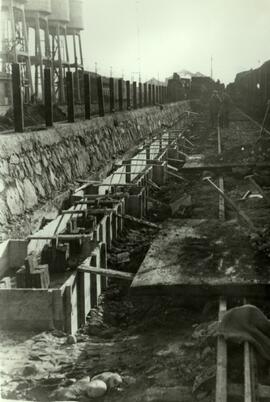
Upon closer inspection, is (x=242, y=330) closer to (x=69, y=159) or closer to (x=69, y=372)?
(x=69, y=372)

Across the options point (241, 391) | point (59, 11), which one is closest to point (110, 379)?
point (241, 391)

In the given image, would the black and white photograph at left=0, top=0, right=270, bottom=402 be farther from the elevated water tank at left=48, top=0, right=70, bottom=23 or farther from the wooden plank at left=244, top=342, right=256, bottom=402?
the elevated water tank at left=48, top=0, right=70, bottom=23

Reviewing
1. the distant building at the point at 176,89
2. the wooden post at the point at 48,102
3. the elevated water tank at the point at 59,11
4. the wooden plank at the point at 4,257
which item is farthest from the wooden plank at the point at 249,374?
the distant building at the point at 176,89

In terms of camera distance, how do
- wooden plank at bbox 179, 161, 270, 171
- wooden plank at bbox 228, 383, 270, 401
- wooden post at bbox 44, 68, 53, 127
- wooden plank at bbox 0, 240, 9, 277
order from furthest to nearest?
wooden plank at bbox 179, 161, 270, 171
wooden post at bbox 44, 68, 53, 127
wooden plank at bbox 0, 240, 9, 277
wooden plank at bbox 228, 383, 270, 401

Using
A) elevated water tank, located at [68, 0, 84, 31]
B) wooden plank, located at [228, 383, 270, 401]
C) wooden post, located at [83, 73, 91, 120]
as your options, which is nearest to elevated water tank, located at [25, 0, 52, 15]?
elevated water tank, located at [68, 0, 84, 31]

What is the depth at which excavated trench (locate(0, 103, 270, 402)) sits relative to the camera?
15.5 feet

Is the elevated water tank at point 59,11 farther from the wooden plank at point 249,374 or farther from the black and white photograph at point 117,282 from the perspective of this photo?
the wooden plank at point 249,374

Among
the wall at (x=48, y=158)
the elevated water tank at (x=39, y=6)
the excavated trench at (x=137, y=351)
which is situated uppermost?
the elevated water tank at (x=39, y=6)

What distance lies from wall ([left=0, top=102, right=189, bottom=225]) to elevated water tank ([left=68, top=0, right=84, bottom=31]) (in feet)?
72.6

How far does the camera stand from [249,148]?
2050 cm

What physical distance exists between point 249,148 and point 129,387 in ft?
54.8

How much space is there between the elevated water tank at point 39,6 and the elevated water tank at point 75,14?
254 inches

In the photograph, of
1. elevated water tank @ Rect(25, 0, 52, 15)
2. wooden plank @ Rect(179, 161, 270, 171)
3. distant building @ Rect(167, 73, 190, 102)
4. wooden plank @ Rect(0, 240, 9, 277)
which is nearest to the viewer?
wooden plank @ Rect(0, 240, 9, 277)

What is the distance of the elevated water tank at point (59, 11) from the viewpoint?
112 ft
